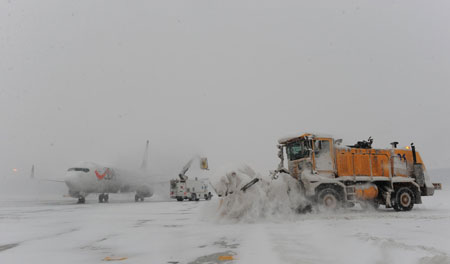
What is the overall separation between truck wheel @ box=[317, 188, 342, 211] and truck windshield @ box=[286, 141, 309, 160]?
1686mm

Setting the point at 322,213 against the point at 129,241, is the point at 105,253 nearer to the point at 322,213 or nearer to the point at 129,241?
the point at 129,241

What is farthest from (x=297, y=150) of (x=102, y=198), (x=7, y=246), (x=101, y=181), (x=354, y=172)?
(x=102, y=198)

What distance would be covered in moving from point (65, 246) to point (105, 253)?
1.41 meters

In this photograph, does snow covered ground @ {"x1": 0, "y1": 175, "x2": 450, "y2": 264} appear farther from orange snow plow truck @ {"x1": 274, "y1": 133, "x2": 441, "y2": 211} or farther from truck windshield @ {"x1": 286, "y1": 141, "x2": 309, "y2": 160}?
truck windshield @ {"x1": 286, "y1": 141, "x2": 309, "y2": 160}

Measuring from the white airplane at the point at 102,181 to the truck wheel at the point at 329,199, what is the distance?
22439 mm

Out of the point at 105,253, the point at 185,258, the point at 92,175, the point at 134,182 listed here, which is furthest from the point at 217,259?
the point at 134,182

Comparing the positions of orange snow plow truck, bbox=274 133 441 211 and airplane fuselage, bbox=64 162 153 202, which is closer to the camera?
orange snow plow truck, bbox=274 133 441 211

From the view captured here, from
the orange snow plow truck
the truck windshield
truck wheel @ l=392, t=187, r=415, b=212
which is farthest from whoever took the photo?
truck wheel @ l=392, t=187, r=415, b=212

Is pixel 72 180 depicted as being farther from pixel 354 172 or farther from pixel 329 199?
pixel 354 172

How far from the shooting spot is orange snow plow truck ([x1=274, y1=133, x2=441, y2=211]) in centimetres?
1159

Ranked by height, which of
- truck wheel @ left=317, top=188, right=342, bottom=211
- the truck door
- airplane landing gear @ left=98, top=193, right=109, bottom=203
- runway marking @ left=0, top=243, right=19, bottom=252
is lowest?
airplane landing gear @ left=98, top=193, right=109, bottom=203

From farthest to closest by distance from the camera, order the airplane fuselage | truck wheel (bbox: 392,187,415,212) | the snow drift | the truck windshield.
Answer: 1. the airplane fuselage
2. truck wheel (bbox: 392,187,415,212)
3. the truck windshield
4. the snow drift

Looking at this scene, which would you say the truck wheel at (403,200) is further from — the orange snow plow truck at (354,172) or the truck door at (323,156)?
the truck door at (323,156)

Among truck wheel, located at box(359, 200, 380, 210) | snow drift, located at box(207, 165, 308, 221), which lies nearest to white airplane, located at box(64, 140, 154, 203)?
snow drift, located at box(207, 165, 308, 221)
